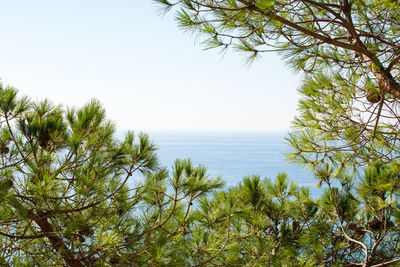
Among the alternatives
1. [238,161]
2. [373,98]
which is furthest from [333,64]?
[238,161]

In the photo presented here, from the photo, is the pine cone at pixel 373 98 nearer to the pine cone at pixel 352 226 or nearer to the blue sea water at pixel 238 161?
the blue sea water at pixel 238 161

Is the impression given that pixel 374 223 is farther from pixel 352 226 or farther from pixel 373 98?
pixel 373 98

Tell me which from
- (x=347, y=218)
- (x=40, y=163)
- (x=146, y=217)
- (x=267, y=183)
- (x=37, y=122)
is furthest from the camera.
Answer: (x=267, y=183)

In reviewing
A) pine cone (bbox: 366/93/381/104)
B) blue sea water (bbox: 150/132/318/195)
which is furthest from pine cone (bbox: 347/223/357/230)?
pine cone (bbox: 366/93/381/104)

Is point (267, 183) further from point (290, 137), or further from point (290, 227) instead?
point (290, 137)

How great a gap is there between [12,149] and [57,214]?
13.7 inches

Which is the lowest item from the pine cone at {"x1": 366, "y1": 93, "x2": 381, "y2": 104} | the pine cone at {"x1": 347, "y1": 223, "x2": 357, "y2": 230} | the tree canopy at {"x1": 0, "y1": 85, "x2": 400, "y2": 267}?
the pine cone at {"x1": 347, "y1": 223, "x2": 357, "y2": 230}

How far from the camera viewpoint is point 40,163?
4.31ft

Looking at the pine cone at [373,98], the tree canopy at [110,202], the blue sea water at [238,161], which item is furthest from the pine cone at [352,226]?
the pine cone at [373,98]

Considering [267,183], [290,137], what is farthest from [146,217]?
[267,183]

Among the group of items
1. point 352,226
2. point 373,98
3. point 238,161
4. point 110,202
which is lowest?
point 238,161

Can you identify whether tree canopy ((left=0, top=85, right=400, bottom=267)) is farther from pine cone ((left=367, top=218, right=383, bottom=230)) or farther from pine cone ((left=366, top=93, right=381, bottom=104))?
pine cone ((left=366, top=93, right=381, bottom=104))

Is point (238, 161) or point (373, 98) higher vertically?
point (373, 98)

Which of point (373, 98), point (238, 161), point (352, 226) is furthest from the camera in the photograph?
point (238, 161)
